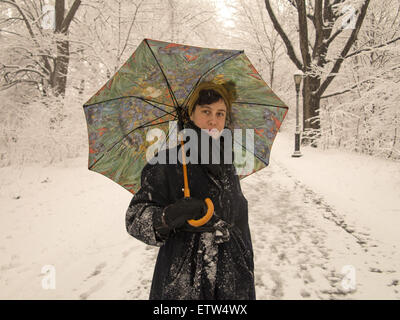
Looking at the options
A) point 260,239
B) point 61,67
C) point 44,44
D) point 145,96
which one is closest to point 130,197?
point 260,239

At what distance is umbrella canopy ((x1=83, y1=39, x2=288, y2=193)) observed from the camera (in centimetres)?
179

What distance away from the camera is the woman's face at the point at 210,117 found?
5.37 ft

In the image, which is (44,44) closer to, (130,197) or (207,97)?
(130,197)

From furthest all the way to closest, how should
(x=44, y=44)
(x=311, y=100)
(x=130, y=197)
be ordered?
(x=311, y=100) < (x=44, y=44) < (x=130, y=197)

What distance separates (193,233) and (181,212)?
26 cm

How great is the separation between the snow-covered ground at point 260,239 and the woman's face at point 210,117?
81.0 inches

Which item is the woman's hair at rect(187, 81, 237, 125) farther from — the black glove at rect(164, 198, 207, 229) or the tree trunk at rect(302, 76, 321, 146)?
the tree trunk at rect(302, 76, 321, 146)

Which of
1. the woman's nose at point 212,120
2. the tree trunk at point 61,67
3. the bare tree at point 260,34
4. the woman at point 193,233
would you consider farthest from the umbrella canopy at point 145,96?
the bare tree at point 260,34

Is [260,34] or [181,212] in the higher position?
[260,34]

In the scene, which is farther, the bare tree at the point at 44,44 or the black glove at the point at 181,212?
the bare tree at the point at 44,44

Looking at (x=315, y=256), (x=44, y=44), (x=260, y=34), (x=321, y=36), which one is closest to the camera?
(x=315, y=256)

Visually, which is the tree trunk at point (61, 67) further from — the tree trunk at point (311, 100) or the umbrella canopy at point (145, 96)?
the tree trunk at point (311, 100)

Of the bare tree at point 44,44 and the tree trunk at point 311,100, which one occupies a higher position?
the bare tree at point 44,44

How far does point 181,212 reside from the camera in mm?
1262
